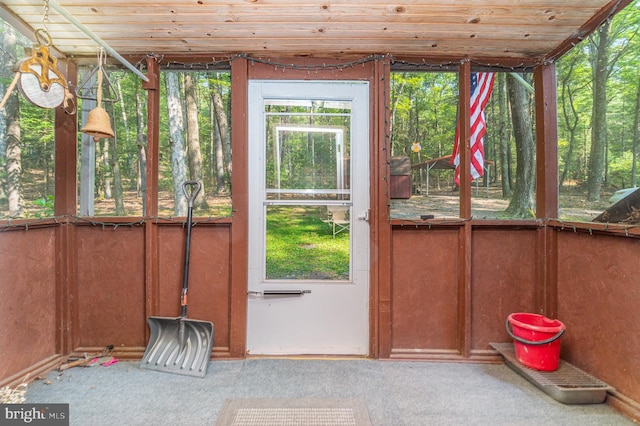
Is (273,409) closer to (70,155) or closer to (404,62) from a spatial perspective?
(70,155)

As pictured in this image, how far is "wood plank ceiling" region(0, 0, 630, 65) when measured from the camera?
173 cm

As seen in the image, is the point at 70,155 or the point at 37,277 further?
the point at 70,155

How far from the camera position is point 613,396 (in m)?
1.72

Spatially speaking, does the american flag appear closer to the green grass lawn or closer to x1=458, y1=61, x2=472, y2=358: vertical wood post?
x1=458, y1=61, x2=472, y2=358: vertical wood post

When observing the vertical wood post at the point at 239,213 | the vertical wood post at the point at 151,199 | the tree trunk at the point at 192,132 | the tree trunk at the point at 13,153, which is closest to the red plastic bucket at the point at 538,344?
the vertical wood post at the point at 239,213

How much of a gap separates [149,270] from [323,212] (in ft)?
4.48

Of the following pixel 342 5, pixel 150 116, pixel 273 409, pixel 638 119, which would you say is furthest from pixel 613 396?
pixel 150 116

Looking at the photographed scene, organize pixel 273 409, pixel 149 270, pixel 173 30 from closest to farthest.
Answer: pixel 273 409 → pixel 173 30 → pixel 149 270

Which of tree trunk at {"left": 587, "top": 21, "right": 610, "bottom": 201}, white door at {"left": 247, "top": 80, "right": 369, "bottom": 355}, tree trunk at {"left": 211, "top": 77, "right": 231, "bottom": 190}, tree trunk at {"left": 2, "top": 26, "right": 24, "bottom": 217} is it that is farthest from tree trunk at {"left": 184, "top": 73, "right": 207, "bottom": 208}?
tree trunk at {"left": 587, "top": 21, "right": 610, "bottom": 201}

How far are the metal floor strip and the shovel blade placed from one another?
2.11m

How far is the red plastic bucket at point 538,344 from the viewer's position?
6.26ft

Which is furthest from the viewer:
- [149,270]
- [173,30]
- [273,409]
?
[149,270]

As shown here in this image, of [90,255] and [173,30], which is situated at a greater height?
[173,30]

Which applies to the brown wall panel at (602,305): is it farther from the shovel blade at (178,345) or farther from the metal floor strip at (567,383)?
the shovel blade at (178,345)
